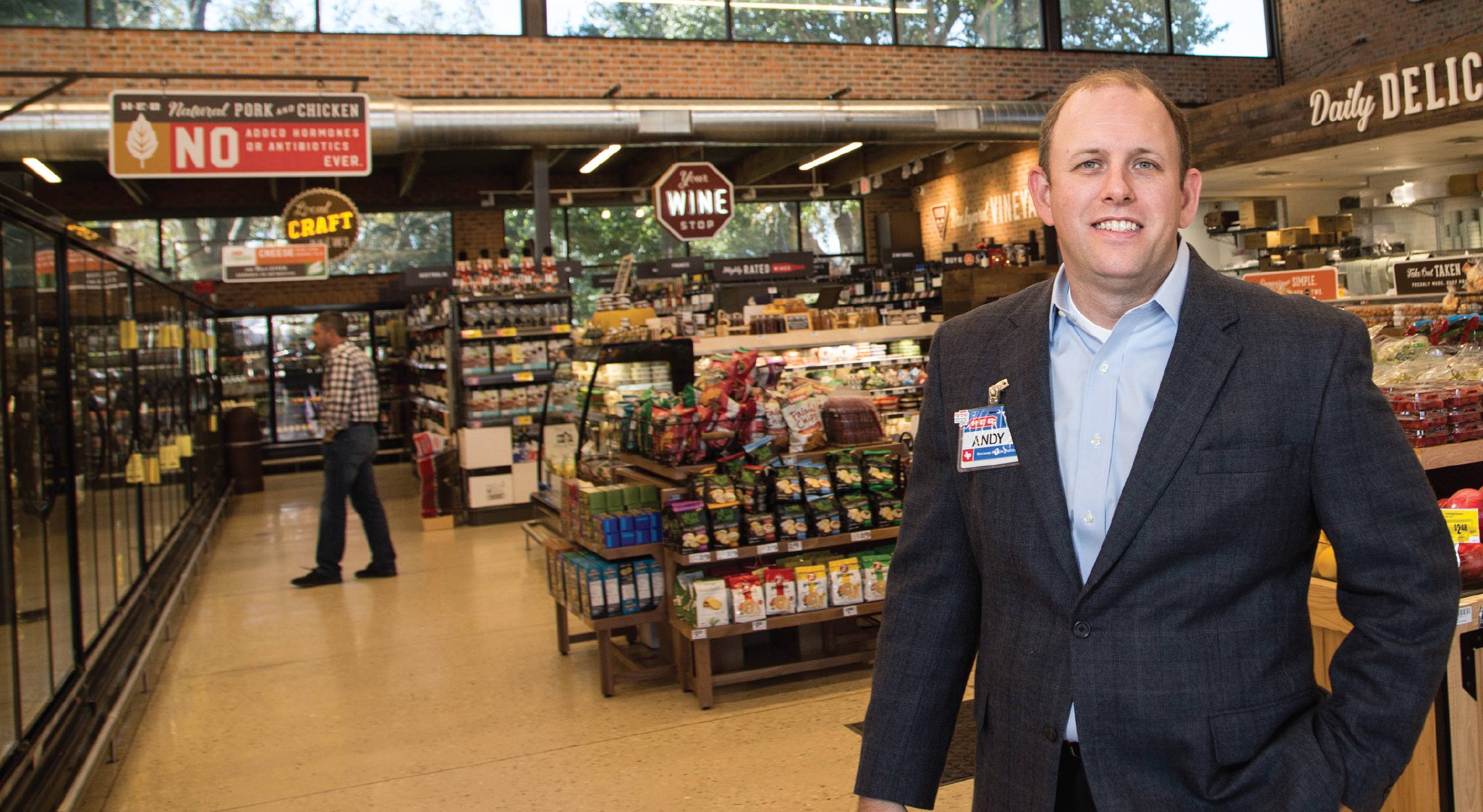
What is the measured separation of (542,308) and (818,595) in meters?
6.51

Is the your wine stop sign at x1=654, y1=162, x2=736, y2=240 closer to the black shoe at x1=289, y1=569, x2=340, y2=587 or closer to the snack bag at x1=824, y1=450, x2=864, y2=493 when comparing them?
the black shoe at x1=289, y1=569, x2=340, y2=587

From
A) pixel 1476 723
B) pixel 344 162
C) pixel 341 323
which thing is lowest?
pixel 1476 723

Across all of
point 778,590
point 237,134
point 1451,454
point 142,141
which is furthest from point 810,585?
point 142,141

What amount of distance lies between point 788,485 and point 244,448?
10579mm

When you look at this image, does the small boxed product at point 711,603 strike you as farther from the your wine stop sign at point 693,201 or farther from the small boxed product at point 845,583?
the your wine stop sign at point 693,201

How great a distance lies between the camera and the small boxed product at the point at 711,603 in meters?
4.55

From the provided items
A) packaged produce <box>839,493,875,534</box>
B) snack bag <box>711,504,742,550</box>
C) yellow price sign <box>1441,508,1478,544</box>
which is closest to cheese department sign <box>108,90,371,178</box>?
snack bag <box>711,504,742,550</box>

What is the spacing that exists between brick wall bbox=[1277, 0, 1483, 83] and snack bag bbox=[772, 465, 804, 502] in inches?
392

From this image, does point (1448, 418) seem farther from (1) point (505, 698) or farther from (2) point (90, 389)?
(2) point (90, 389)

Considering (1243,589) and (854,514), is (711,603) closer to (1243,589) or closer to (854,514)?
(854,514)

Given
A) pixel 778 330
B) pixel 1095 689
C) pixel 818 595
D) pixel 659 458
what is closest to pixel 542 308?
pixel 778 330

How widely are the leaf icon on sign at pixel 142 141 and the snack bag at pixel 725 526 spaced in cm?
470

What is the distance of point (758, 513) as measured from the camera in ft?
15.4

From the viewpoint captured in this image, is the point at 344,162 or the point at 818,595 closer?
the point at 818,595
